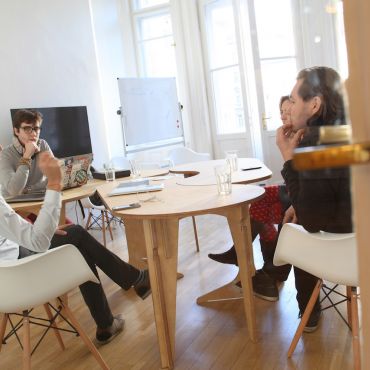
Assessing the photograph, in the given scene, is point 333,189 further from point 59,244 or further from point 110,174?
point 110,174

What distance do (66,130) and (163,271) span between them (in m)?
3.06

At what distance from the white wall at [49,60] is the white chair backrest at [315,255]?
3.11 m

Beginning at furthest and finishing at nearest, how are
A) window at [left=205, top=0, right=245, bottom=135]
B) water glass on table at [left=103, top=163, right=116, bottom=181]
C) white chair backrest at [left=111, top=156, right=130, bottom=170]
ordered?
1. window at [left=205, top=0, right=245, bottom=135]
2. white chair backrest at [left=111, top=156, right=130, bottom=170]
3. water glass on table at [left=103, top=163, right=116, bottom=181]

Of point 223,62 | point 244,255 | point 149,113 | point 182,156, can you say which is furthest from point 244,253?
point 223,62

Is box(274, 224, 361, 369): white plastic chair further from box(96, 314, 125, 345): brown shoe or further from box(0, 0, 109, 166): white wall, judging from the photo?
box(0, 0, 109, 166): white wall

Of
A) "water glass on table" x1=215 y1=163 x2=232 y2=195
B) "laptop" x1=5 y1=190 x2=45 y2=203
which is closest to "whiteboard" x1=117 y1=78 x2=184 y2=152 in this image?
"laptop" x1=5 y1=190 x2=45 y2=203

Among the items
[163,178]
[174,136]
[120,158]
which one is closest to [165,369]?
[163,178]

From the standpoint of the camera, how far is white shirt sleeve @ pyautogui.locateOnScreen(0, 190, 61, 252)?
1.51 meters

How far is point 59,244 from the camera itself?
6.29ft

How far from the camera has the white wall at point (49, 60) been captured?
3.98 meters

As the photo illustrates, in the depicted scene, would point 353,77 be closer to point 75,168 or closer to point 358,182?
point 358,182

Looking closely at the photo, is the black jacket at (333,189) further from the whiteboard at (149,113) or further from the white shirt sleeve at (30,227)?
the whiteboard at (149,113)

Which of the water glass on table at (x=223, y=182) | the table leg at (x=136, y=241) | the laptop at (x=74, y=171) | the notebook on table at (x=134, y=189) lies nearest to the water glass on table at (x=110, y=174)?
the laptop at (x=74, y=171)

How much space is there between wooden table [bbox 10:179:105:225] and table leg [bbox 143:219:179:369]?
76cm
